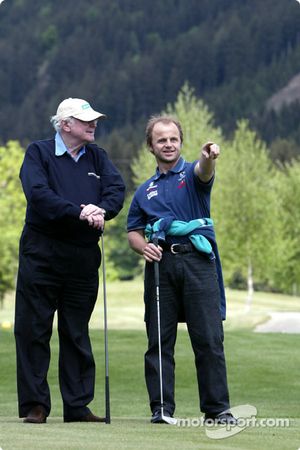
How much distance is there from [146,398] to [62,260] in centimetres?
583

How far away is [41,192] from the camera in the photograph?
8.27 meters

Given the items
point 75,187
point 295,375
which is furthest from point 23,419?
point 295,375

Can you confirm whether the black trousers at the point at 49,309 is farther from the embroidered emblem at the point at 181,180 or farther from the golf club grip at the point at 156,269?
the embroidered emblem at the point at 181,180

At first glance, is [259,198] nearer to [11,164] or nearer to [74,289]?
[11,164]

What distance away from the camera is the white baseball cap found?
27.5 ft

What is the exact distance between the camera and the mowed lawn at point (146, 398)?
6711 millimetres

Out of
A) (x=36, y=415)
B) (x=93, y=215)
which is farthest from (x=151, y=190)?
(x=36, y=415)

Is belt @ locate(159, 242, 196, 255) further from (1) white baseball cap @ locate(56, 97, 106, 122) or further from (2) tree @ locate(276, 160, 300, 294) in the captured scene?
(2) tree @ locate(276, 160, 300, 294)

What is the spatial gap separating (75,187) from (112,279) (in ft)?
224

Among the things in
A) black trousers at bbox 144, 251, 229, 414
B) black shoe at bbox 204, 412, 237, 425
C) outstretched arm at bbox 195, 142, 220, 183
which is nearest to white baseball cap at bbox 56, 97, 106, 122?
outstretched arm at bbox 195, 142, 220, 183

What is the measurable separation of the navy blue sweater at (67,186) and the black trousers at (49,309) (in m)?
0.10

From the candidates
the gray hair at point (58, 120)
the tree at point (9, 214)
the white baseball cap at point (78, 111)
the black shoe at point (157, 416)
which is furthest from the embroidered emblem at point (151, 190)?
the tree at point (9, 214)

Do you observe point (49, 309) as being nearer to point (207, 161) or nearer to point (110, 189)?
point (110, 189)

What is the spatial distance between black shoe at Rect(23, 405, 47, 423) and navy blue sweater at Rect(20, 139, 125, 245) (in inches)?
44.5
